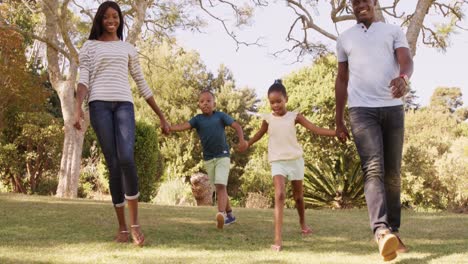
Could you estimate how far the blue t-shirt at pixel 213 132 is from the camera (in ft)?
18.5

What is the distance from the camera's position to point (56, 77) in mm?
13703

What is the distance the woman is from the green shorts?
53.4 inches

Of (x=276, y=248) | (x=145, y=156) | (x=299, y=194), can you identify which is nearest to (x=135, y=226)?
(x=276, y=248)

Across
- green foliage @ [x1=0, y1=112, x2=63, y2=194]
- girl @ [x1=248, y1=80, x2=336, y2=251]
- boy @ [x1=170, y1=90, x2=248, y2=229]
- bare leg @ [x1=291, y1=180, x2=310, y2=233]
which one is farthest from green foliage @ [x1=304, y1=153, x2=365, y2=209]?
girl @ [x1=248, y1=80, x2=336, y2=251]

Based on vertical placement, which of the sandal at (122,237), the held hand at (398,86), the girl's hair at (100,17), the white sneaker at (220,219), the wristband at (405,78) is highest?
the girl's hair at (100,17)

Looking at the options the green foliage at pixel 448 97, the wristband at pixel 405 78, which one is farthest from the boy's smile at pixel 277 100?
the green foliage at pixel 448 97

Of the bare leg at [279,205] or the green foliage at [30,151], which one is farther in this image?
the green foliage at [30,151]

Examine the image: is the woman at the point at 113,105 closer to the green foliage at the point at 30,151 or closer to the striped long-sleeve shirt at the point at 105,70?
the striped long-sleeve shirt at the point at 105,70

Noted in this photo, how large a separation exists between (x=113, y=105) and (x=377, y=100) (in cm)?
210

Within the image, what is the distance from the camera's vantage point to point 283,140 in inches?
188

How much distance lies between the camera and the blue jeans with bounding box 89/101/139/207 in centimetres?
429

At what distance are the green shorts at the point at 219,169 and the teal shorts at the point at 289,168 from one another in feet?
3.23

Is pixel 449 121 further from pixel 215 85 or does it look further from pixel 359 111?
pixel 359 111

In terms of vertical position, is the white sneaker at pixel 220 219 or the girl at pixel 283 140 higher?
the girl at pixel 283 140
